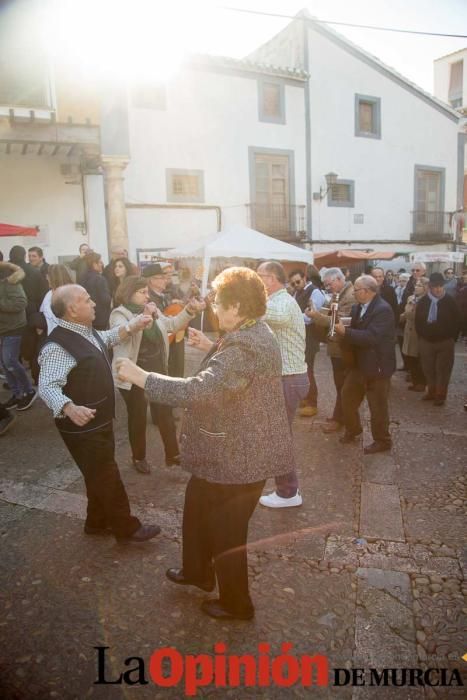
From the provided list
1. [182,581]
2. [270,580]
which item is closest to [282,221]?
[270,580]

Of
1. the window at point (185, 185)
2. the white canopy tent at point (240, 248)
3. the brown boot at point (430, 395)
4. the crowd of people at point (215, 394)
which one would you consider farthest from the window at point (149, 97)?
the brown boot at point (430, 395)

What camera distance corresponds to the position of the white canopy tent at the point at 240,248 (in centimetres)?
1095

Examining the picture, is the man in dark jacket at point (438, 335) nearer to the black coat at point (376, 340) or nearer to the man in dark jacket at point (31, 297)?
the black coat at point (376, 340)

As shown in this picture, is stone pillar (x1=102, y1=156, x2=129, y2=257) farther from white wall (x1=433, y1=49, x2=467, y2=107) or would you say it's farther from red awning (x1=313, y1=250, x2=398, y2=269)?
white wall (x1=433, y1=49, x2=467, y2=107)

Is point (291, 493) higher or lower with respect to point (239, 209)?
lower

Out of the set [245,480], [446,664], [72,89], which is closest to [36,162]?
[72,89]

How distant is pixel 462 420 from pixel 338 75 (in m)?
17.5

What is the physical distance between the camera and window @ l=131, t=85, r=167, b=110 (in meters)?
15.1

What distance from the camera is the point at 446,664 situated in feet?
7.64

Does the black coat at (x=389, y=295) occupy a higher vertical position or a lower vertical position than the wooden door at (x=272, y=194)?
lower

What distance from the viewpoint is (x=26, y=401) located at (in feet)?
20.9

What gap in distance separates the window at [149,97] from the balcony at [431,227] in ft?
38.6

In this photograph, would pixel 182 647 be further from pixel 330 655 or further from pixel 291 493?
pixel 291 493

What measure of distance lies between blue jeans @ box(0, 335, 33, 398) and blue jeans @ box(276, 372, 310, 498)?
156 inches
